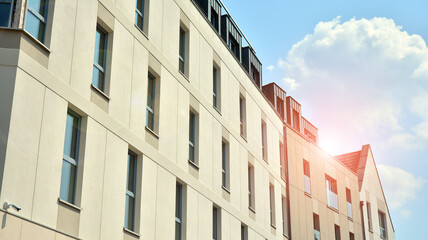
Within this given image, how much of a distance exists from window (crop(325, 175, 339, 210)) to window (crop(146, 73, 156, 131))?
20.3 metres

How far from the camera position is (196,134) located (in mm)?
23250

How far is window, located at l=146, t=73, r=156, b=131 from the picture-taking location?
2005 cm

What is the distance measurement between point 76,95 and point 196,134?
8020 millimetres

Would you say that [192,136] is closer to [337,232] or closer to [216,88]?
[216,88]

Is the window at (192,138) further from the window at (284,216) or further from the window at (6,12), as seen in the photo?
the window at (284,216)

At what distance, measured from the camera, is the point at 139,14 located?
67.7 ft

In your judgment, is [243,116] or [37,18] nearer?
[37,18]

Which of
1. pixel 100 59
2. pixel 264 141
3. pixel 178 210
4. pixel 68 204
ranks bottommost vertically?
pixel 68 204

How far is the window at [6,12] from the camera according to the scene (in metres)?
14.3

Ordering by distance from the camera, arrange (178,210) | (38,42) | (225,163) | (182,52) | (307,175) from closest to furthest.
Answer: (38,42) → (178,210) → (182,52) → (225,163) → (307,175)

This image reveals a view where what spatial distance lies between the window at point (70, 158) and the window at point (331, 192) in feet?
81.2

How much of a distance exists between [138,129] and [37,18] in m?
5.19

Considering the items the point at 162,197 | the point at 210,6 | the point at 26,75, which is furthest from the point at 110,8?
the point at 210,6

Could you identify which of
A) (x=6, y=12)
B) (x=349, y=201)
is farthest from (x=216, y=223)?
(x=349, y=201)
